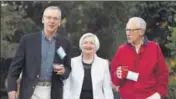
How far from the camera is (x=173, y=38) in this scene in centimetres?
748

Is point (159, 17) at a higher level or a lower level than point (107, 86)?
higher

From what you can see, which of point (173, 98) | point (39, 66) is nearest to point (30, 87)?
point (39, 66)

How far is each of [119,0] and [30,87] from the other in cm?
744

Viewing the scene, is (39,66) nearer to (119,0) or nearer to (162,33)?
(162,33)

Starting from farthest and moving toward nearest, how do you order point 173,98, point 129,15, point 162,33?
point 129,15 → point 162,33 → point 173,98

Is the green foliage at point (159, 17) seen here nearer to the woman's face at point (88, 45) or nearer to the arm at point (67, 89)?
the woman's face at point (88, 45)

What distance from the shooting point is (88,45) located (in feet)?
15.4

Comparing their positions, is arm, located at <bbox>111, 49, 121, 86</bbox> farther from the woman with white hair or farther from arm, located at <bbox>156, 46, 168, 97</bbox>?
arm, located at <bbox>156, 46, 168, 97</bbox>

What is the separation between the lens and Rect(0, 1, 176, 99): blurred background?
10.3 metres

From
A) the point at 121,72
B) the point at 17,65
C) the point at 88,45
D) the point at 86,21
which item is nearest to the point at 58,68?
the point at 17,65

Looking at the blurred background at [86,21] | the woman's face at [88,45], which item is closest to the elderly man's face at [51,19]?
the woman's face at [88,45]

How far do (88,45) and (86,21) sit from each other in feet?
24.5

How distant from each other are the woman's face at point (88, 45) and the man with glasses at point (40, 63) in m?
0.38

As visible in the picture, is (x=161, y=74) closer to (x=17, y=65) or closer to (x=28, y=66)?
(x=28, y=66)
